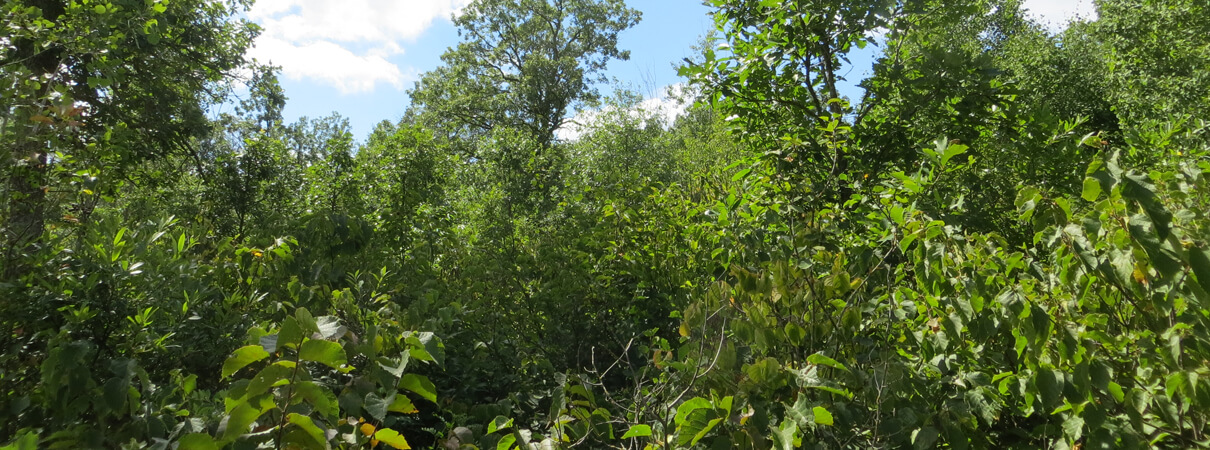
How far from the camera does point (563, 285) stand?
489cm

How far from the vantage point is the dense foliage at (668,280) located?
4.50 ft

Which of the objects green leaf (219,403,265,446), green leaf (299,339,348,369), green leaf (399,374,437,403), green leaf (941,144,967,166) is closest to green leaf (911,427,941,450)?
green leaf (941,144,967,166)

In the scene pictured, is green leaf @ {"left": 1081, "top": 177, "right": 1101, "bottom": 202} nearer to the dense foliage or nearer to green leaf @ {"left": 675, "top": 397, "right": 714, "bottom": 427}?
the dense foliage

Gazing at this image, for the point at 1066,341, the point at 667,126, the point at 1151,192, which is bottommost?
the point at 1066,341

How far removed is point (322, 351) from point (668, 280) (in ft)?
12.8

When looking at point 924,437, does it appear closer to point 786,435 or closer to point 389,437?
point 786,435

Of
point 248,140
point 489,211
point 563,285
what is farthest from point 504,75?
point 563,285

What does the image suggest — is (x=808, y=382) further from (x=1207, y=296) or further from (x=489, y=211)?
(x=489, y=211)

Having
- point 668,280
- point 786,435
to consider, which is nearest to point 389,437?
point 786,435

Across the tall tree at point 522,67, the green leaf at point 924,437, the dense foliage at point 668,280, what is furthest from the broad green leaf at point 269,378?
the tall tree at point 522,67

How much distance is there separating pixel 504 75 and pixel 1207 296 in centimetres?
2300

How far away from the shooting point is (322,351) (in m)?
1.12

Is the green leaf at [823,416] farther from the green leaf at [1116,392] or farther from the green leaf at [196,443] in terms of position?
the green leaf at [196,443]

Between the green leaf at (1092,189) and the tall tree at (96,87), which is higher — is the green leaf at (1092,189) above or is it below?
below
